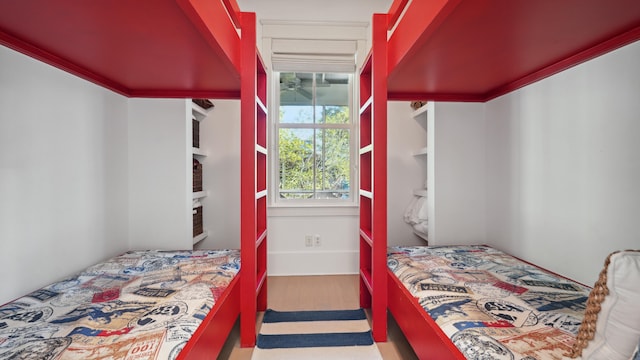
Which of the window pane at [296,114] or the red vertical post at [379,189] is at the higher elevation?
the window pane at [296,114]

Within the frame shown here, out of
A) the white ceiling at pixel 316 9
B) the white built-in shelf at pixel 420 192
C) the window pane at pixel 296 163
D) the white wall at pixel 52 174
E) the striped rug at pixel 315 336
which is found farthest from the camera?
the window pane at pixel 296 163

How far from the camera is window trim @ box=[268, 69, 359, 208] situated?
124 inches

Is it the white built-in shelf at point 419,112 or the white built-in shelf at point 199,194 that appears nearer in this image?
the white built-in shelf at point 199,194

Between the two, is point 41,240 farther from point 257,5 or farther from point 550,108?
point 550,108

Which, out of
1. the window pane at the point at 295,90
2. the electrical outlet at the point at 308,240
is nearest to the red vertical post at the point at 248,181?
the electrical outlet at the point at 308,240

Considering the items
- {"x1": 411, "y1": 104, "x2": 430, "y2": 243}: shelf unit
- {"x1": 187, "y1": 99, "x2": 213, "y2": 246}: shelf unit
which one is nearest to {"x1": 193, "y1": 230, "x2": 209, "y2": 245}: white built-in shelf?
{"x1": 187, "y1": 99, "x2": 213, "y2": 246}: shelf unit

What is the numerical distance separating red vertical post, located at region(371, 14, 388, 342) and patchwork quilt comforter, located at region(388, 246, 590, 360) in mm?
126

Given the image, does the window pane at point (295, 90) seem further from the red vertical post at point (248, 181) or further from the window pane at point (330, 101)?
the red vertical post at point (248, 181)

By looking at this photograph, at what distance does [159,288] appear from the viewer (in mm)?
1473

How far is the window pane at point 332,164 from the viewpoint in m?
3.24

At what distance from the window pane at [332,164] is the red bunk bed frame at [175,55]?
3.10 ft

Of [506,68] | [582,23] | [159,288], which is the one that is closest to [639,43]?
[582,23]

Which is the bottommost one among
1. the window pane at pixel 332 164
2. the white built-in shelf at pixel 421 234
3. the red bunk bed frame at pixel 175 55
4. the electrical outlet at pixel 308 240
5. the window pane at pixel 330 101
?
the electrical outlet at pixel 308 240

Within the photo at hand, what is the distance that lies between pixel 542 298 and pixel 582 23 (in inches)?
42.6
